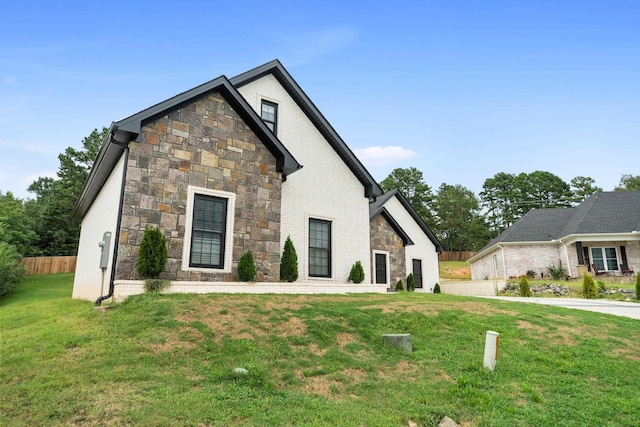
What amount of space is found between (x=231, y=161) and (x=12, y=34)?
7.20 meters

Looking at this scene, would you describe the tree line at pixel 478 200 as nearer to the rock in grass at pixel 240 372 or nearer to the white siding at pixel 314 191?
the white siding at pixel 314 191

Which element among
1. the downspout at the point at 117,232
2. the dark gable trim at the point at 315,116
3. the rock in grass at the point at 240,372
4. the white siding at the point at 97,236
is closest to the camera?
the rock in grass at the point at 240,372

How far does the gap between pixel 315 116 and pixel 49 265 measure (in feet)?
91.2

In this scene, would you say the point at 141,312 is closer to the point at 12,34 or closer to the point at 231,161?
the point at 231,161

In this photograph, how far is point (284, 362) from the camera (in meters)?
5.31

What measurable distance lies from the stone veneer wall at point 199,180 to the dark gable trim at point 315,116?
2.61 metres

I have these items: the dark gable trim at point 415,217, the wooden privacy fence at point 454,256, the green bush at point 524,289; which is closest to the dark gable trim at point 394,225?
the dark gable trim at point 415,217

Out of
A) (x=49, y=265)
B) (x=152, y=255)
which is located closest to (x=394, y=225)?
(x=152, y=255)

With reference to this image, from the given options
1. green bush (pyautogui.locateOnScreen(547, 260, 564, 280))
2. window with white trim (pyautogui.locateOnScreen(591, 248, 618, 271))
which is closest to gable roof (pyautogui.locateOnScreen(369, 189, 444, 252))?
green bush (pyautogui.locateOnScreen(547, 260, 564, 280))

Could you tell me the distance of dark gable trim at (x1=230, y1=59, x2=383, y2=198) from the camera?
12547mm

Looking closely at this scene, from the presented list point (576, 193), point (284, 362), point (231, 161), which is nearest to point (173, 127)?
point (231, 161)

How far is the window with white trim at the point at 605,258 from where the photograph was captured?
2288 cm

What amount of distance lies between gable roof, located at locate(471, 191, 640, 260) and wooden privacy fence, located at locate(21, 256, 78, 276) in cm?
3273

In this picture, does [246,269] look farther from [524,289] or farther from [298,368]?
[524,289]
